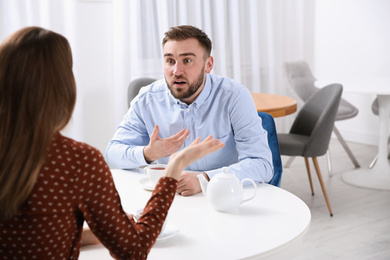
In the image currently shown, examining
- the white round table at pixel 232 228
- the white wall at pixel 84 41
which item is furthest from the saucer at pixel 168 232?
the white wall at pixel 84 41

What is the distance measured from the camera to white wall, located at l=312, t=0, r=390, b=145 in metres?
5.54

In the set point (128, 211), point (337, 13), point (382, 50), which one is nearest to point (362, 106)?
point (382, 50)

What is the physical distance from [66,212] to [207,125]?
1268 millimetres

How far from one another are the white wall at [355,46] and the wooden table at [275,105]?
5.97 feet

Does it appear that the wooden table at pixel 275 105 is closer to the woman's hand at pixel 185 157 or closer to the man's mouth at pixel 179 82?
the man's mouth at pixel 179 82

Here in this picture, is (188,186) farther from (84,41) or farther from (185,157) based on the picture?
(84,41)

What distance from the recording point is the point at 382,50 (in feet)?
18.1

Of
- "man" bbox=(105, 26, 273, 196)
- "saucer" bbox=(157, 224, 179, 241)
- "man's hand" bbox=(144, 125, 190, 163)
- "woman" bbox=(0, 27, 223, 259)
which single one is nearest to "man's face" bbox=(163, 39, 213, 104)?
"man" bbox=(105, 26, 273, 196)

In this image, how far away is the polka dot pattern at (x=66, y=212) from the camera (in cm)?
113

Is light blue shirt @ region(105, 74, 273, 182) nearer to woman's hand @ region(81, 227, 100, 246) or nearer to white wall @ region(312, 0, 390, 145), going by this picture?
woman's hand @ region(81, 227, 100, 246)

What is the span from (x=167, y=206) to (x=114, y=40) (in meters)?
3.48

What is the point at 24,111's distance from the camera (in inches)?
42.7

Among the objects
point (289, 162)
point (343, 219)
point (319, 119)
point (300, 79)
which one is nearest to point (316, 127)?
point (319, 119)

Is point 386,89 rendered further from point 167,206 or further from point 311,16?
point 167,206
